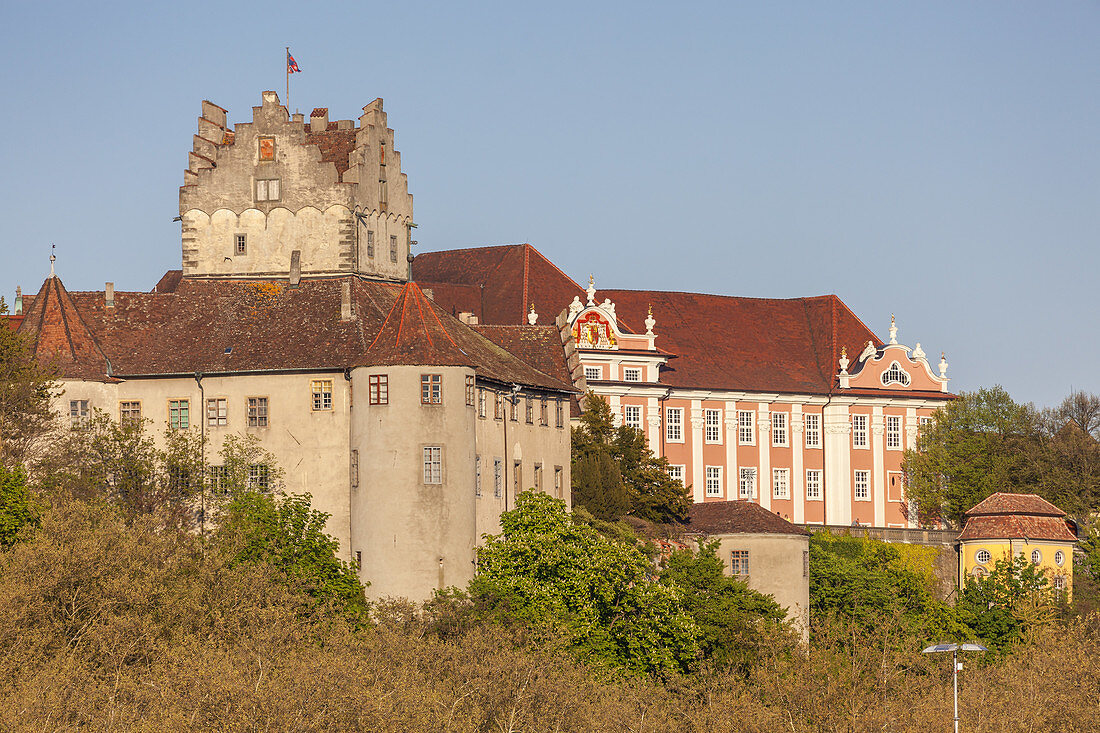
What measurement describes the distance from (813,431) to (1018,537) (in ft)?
67.5

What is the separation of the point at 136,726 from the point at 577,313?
202 feet

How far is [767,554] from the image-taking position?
8394 cm

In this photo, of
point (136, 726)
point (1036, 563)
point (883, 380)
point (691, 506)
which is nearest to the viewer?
point (136, 726)

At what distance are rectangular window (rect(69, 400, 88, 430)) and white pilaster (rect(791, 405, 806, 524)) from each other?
5045 centimetres

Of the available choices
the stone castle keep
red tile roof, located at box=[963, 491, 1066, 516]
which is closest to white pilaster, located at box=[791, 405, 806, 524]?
red tile roof, located at box=[963, 491, 1066, 516]

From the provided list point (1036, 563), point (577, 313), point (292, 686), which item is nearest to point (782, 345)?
point (577, 313)

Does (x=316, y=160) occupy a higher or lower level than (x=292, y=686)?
higher

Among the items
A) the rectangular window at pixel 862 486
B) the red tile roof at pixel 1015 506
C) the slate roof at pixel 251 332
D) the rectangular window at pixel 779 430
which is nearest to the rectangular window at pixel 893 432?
the rectangular window at pixel 862 486

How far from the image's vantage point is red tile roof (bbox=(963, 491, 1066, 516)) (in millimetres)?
101625

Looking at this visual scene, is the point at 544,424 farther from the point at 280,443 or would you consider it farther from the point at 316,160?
the point at 316,160

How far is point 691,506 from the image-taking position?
3450 inches

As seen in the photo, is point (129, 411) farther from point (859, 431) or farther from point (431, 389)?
point (859, 431)

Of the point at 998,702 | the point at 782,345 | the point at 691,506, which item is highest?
the point at 782,345

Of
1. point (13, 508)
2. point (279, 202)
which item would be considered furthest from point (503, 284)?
point (13, 508)
